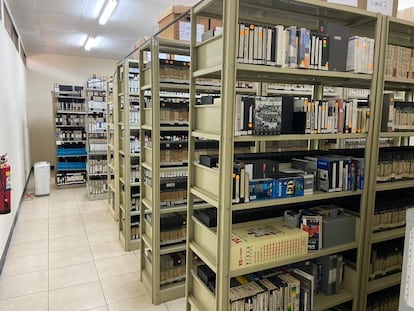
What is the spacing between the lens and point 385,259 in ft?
8.23

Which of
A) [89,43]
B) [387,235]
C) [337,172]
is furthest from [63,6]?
[387,235]

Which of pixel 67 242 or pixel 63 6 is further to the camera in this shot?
pixel 63 6

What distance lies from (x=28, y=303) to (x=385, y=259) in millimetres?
3137

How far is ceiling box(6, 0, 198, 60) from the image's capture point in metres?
4.52

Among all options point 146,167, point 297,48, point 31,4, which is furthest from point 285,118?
point 31,4

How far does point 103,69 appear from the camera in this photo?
29.7 feet

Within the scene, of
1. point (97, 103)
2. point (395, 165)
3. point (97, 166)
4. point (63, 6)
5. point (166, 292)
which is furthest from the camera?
point (97, 103)

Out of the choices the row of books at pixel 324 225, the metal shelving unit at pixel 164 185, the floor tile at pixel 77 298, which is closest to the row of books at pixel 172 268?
the metal shelving unit at pixel 164 185

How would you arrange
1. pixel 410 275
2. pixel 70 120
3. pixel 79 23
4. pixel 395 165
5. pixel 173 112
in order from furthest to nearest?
pixel 70 120 → pixel 79 23 → pixel 173 112 → pixel 395 165 → pixel 410 275

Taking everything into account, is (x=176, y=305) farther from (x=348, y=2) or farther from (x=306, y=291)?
(x=348, y=2)

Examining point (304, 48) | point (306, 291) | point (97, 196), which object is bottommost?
point (97, 196)

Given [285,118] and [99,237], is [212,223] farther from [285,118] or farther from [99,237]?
[99,237]

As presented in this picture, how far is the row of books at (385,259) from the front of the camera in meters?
2.46

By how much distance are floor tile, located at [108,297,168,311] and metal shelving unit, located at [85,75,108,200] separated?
366 cm
